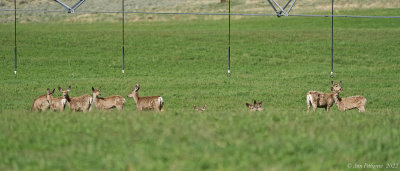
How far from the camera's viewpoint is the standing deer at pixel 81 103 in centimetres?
1994

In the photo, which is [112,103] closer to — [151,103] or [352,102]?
[151,103]

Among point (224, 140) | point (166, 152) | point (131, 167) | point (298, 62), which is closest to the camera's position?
point (131, 167)

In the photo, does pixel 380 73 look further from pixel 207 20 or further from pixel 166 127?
pixel 207 20

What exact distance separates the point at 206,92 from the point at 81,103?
349 inches

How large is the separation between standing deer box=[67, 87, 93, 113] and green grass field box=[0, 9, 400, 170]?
213cm

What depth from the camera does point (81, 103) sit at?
2003cm

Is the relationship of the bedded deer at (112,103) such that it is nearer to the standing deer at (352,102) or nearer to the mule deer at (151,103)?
the mule deer at (151,103)

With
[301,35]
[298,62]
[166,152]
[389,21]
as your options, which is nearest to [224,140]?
[166,152]

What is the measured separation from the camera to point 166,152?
10.5 metres

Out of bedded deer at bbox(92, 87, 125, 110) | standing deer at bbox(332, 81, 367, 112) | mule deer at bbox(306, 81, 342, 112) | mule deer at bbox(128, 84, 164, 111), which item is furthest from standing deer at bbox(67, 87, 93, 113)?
standing deer at bbox(332, 81, 367, 112)

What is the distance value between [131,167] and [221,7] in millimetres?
53415

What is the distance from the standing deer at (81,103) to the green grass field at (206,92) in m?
2.13

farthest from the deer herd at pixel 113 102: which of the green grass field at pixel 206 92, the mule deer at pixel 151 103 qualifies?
the green grass field at pixel 206 92

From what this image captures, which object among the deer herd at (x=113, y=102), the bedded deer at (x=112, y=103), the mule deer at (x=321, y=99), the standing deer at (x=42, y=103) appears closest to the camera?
the deer herd at (x=113, y=102)
